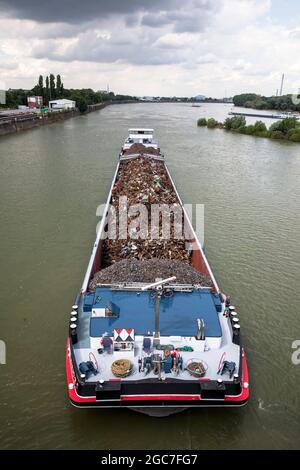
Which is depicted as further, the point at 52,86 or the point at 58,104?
the point at 52,86

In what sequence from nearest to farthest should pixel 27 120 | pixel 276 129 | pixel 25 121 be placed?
pixel 276 129
pixel 25 121
pixel 27 120

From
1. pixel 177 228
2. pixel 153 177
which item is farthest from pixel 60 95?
pixel 177 228

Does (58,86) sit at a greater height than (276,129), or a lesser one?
greater

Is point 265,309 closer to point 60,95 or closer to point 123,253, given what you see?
point 123,253

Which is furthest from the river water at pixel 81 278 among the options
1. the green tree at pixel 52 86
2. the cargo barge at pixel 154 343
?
the green tree at pixel 52 86

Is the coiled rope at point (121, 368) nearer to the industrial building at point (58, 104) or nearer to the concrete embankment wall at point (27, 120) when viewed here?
the concrete embankment wall at point (27, 120)

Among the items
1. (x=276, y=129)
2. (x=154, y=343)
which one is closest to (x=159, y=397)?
(x=154, y=343)

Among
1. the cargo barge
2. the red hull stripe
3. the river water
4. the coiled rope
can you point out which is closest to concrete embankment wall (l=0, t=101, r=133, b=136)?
the river water

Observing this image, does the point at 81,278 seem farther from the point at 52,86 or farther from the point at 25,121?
the point at 52,86
